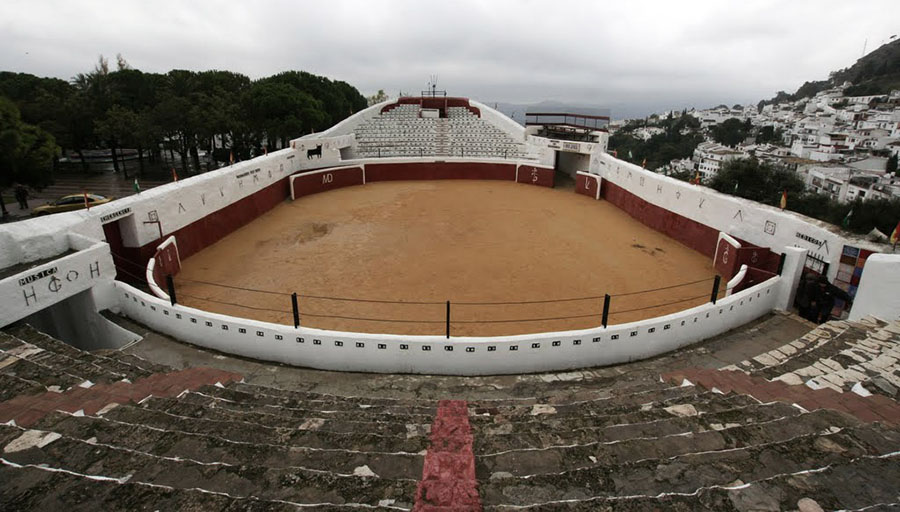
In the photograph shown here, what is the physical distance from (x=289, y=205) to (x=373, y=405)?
56.5ft

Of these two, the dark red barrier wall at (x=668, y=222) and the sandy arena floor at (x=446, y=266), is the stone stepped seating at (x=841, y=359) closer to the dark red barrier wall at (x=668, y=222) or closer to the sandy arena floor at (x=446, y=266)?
the sandy arena floor at (x=446, y=266)

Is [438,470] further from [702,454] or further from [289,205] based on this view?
[289,205]

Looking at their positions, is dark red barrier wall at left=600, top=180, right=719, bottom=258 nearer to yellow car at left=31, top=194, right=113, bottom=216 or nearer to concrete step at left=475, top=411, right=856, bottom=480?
concrete step at left=475, top=411, right=856, bottom=480

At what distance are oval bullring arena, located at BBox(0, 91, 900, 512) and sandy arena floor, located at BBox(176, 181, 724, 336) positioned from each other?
0.37ft

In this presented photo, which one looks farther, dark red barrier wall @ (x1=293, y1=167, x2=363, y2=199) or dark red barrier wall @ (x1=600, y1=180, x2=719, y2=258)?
dark red barrier wall @ (x1=293, y1=167, x2=363, y2=199)

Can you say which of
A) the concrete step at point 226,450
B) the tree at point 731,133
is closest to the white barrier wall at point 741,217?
the concrete step at point 226,450

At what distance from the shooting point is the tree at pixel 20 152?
1775cm

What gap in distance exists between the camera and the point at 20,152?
18125mm

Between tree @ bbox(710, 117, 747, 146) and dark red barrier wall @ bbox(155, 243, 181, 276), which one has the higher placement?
tree @ bbox(710, 117, 747, 146)

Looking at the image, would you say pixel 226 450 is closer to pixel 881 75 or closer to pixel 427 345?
pixel 427 345

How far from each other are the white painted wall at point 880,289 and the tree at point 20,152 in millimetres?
28778

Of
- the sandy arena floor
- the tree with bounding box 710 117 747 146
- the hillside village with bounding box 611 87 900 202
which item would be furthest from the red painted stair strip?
the tree with bounding box 710 117 747 146

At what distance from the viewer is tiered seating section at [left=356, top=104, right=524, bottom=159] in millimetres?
31188

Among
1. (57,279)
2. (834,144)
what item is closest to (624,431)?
(57,279)
